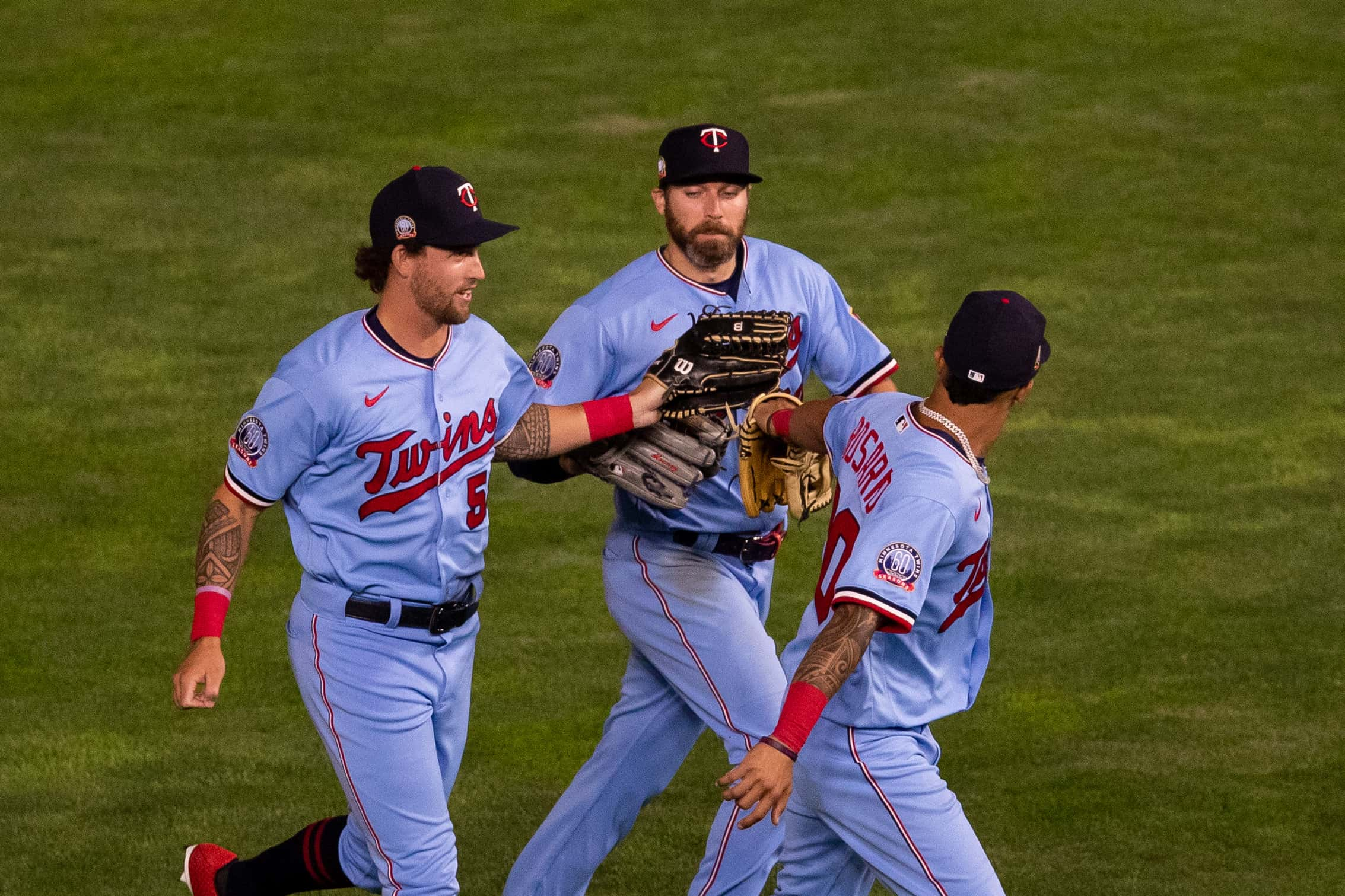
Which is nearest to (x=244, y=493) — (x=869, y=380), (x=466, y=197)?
(x=466, y=197)

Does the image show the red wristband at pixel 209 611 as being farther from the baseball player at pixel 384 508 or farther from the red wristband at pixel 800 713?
the red wristband at pixel 800 713

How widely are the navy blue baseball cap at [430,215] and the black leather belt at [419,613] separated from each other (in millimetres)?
1026

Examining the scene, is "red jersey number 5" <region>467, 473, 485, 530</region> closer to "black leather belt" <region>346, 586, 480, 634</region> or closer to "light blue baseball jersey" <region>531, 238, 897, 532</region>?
"black leather belt" <region>346, 586, 480, 634</region>

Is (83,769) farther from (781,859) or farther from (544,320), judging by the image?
(544,320)

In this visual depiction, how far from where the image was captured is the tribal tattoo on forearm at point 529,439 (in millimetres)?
5684

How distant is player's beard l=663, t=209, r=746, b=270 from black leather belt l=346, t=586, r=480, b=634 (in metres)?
1.43

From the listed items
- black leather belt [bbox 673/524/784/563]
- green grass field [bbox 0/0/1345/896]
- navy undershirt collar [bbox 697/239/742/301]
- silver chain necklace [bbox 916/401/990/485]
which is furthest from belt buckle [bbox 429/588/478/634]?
green grass field [bbox 0/0/1345/896]

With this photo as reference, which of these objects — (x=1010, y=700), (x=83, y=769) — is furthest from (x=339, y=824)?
(x=1010, y=700)

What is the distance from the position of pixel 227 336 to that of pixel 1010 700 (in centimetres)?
684

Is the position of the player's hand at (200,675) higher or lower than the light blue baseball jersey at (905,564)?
lower

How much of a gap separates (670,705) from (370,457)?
1552 millimetres

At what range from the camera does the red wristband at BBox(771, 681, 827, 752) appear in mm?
4383

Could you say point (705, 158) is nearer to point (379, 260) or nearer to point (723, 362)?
point (723, 362)

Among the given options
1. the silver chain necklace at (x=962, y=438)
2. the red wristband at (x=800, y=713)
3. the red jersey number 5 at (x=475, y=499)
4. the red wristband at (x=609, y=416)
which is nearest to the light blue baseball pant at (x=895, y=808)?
the red wristband at (x=800, y=713)
